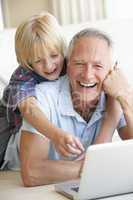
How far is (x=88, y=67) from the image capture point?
62.1 inches

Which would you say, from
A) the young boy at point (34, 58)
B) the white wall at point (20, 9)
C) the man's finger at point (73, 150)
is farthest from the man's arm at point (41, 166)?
the white wall at point (20, 9)

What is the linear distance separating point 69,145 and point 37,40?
1.61 feet

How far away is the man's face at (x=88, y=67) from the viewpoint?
1579 millimetres

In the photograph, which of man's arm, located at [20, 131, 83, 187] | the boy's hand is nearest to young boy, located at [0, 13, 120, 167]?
man's arm, located at [20, 131, 83, 187]

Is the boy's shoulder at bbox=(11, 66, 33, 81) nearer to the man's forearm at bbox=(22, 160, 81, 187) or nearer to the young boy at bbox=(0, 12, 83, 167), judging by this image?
the young boy at bbox=(0, 12, 83, 167)

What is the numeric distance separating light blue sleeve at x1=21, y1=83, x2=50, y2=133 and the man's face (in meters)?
0.10

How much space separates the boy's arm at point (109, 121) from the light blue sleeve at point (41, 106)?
0.18m

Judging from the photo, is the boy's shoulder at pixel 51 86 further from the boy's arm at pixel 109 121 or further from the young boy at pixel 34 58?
the boy's arm at pixel 109 121

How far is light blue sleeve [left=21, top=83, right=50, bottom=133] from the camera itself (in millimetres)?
1560

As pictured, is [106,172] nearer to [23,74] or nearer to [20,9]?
[23,74]

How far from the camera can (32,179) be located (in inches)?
59.6

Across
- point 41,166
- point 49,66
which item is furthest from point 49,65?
point 41,166

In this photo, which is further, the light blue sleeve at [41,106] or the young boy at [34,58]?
the young boy at [34,58]

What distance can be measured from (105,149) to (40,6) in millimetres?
2954
